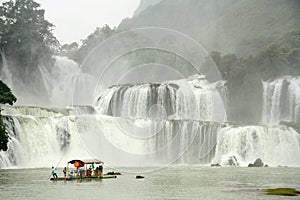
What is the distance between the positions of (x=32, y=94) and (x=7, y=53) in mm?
6777

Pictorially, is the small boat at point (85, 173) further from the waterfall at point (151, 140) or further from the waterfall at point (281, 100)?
the waterfall at point (281, 100)

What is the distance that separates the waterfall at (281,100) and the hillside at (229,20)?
3380 cm

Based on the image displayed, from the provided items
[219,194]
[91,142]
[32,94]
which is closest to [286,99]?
[91,142]

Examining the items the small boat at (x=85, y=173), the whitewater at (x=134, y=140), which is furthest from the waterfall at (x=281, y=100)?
the small boat at (x=85, y=173)

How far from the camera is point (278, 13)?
110m

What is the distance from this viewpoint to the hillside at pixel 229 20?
106m

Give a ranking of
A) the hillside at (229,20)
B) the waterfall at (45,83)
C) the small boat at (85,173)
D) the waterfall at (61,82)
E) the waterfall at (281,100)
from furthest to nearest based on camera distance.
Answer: the hillside at (229,20) → the waterfall at (61,82) → the waterfall at (45,83) → the waterfall at (281,100) → the small boat at (85,173)

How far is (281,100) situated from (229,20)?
59497 millimetres

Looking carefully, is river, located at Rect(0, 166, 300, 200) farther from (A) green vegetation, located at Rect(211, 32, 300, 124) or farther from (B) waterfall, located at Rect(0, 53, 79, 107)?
(B) waterfall, located at Rect(0, 53, 79, 107)

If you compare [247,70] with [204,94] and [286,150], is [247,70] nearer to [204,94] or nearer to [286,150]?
[204,94]

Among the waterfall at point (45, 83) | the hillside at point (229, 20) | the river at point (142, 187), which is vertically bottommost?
the river at point (142, 187)

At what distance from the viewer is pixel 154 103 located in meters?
64.2

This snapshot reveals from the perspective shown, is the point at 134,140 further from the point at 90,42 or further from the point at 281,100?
the point at 90,42

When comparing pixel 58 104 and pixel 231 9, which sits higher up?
pixel 231 9
